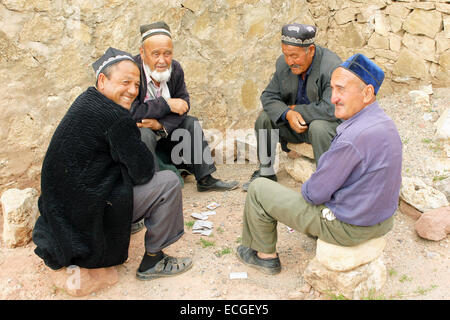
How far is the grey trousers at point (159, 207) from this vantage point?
2893mm

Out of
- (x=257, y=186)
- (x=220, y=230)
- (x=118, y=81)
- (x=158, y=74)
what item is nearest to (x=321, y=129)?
(x=257, y=186)

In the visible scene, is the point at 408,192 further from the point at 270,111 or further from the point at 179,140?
the point at 179,140

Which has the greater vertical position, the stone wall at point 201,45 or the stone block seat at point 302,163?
the stone wall at point 201,45

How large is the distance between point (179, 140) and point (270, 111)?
1.00 m

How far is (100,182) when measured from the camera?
2.68 m

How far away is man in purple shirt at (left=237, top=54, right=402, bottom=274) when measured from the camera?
2.43 meters

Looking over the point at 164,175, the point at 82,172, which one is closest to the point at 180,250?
the point at 164,175

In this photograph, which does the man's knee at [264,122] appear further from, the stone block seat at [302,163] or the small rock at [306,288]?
the small rock at [306,288]

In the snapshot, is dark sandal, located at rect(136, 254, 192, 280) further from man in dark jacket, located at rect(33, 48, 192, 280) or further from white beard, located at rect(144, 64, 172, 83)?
white beard, located at rect(144, 64, 172, 83)

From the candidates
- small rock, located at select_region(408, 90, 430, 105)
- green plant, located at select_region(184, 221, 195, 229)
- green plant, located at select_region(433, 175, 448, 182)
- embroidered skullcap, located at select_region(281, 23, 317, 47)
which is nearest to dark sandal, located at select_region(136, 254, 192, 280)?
green plant, located at select_region(184, 221, 195, 229)

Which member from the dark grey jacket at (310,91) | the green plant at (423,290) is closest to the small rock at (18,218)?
the dark grey jacket at (310,91)

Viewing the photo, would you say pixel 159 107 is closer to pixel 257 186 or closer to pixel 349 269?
pixel 257 186

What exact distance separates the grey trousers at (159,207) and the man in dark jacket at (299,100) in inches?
61.3

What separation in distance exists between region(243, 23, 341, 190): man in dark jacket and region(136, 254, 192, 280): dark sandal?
60.2 inches
